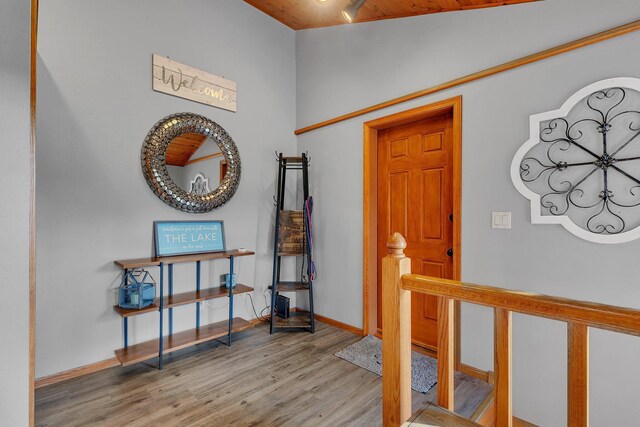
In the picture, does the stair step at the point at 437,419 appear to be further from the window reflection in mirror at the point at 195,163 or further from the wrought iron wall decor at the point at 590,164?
the window reflection in mirror at the point at 195,163

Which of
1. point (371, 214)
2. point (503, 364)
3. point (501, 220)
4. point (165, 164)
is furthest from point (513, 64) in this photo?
point (165, 164)

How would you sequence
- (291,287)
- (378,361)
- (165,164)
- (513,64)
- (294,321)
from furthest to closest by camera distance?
1. (294,321)
2. (291,287)
3. (165,164)
4. (378,361)
5. (513,64)

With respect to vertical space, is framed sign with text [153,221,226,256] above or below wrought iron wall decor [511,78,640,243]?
below

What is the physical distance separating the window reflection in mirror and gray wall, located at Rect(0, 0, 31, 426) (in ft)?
4.51

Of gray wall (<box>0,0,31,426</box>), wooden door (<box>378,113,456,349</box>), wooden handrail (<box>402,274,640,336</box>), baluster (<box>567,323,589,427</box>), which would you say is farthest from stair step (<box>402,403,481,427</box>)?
gray wall (<box>0,0,31,426</box>)

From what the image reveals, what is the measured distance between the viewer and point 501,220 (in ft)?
6.93

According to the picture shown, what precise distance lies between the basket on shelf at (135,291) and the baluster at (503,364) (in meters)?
2.38

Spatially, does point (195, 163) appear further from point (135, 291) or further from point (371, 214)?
point (371, 214)

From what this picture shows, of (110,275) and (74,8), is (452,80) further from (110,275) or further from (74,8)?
(110,275)

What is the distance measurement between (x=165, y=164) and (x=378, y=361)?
2500mm

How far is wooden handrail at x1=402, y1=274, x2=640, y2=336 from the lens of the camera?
80 cm

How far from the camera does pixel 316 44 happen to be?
136 inches

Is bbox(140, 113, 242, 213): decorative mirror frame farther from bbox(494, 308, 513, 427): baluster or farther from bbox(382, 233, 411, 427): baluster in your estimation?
bbox(494, 308, 513, 427): baluster

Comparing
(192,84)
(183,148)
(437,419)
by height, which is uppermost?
(192,84)
